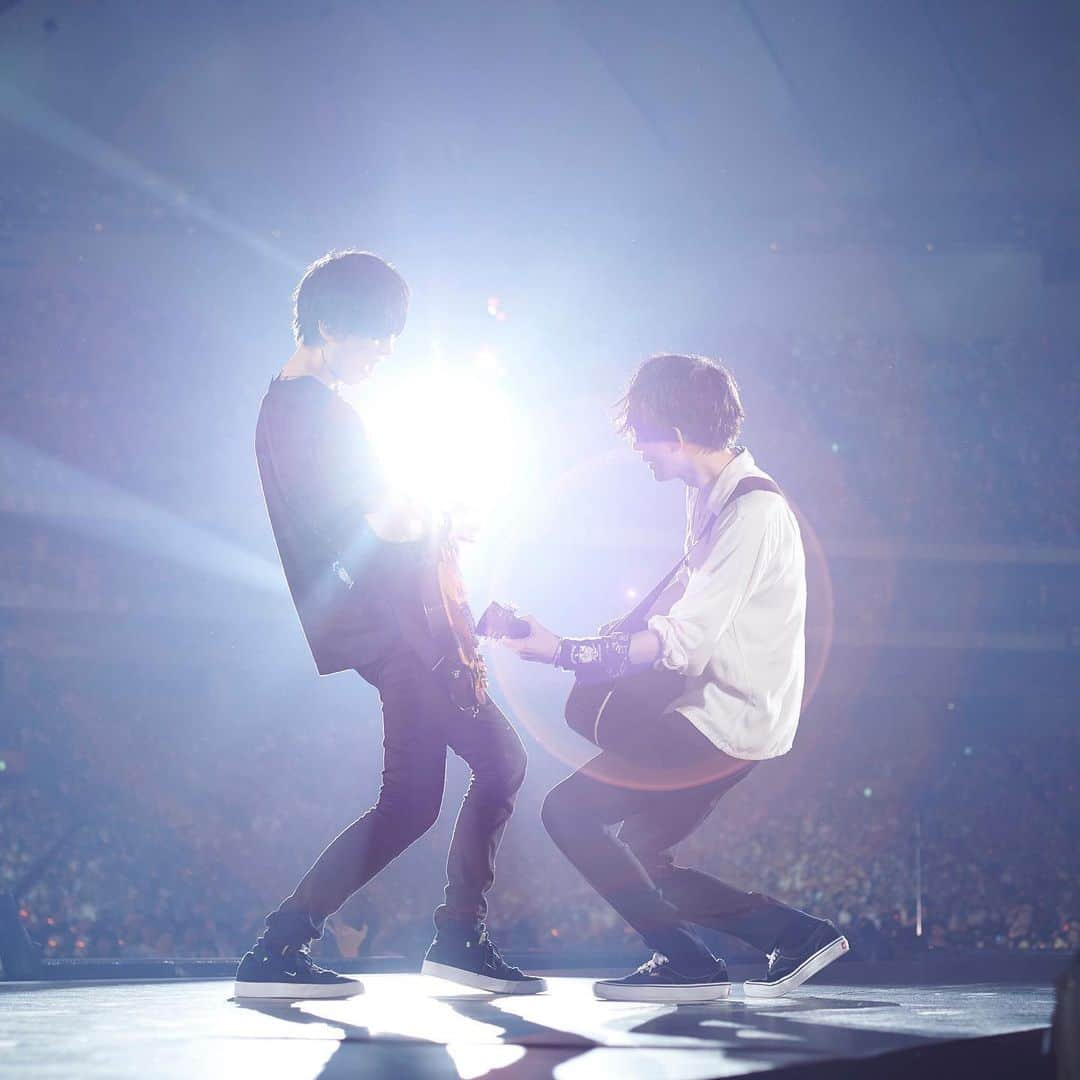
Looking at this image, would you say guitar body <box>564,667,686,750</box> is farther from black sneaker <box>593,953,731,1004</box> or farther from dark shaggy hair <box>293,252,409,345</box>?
dark shaggy hair <box>293,252,409,345</box>

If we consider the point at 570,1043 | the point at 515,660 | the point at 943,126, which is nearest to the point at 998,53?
the point at 943,126

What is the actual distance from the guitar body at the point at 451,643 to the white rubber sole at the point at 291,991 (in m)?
0.44

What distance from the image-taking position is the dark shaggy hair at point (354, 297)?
187cm

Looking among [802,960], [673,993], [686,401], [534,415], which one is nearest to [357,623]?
[686,401]

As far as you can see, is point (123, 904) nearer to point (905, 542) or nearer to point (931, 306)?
point (905, 542)

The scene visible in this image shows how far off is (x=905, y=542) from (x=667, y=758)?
3751 millimetres

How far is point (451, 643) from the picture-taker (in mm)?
1801

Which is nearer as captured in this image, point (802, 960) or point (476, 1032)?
point (476, 1032)

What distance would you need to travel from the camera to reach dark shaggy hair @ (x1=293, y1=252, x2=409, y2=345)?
1.87 metres

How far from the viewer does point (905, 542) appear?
5.33m

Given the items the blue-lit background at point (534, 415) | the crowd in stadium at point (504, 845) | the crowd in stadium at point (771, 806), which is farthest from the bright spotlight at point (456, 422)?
the crowd in stadium at point (504, 845)

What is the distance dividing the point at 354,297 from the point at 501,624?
1.74 ft

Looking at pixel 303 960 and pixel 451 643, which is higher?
pixel 451 643

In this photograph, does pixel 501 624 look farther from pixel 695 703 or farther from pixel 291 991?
pixel 291 991
